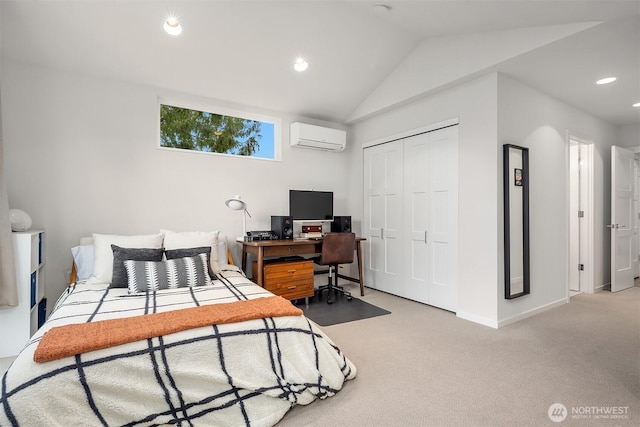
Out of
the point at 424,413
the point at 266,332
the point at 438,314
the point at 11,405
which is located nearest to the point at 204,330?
the point at 266,332

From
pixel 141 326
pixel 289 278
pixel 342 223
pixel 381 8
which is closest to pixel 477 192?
pixel 342 223

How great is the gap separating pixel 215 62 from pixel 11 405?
10.3 feet

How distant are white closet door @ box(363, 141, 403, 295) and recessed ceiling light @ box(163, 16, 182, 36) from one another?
272 centimetres

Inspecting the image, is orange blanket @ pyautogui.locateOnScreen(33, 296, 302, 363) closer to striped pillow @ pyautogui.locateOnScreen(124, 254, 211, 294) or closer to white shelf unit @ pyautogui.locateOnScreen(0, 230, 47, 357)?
striped pillow @ pyautogui.locateOnScreen(124, 254, 211, 294)

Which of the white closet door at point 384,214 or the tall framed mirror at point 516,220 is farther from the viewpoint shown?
the white closet door at point 384,214

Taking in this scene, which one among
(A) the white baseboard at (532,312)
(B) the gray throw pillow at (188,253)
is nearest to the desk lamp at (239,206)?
(B) the gray throw pillow at (188,253)

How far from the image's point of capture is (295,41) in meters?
3.31

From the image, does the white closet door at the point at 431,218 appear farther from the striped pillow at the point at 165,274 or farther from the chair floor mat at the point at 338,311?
the striped pillow at the point at 165,274

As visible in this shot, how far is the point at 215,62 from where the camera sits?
338 centimetres

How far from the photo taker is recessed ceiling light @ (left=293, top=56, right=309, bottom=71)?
3.46 m

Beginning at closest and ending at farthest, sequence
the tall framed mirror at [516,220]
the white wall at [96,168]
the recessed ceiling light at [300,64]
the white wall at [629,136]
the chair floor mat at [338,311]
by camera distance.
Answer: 1. the white wall at [96,168]
2. the tall framed mirror at [516,220]
3. the chair floor mat at [338,311]
4. the recessed ceiling light at [300,64]
5. the white wall at [629,136]

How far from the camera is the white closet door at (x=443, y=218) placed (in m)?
3.49

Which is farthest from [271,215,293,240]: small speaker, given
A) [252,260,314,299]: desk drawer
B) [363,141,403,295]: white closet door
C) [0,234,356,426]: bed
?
[0,234,356,426]: bed

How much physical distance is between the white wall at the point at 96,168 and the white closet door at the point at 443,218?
228cm
